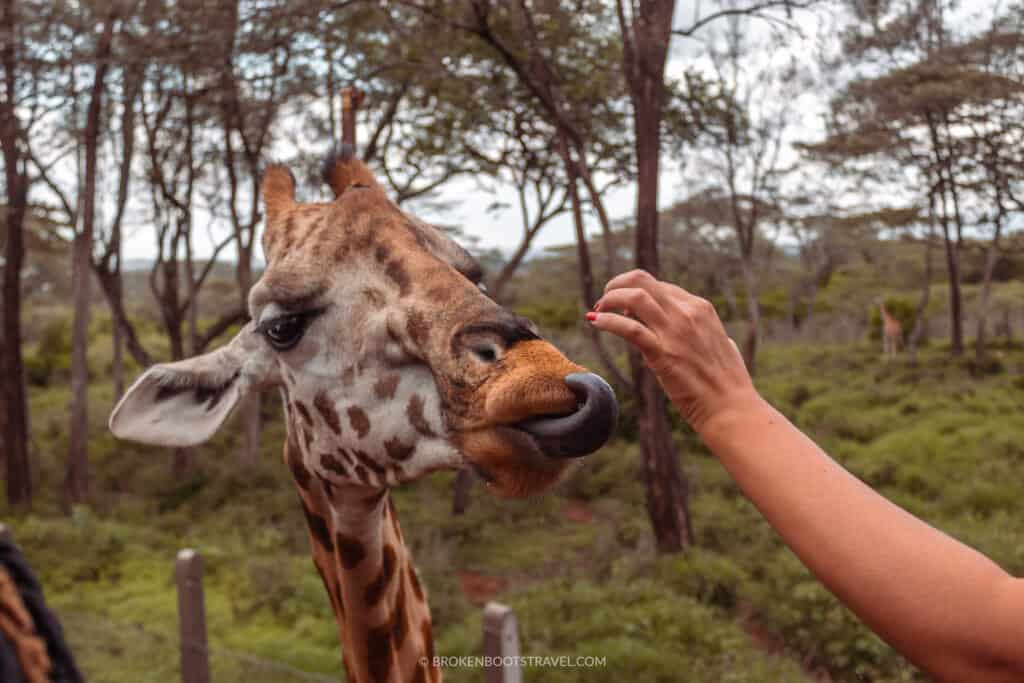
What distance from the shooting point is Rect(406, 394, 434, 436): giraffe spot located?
1670mm

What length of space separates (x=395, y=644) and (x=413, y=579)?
11.0 inches

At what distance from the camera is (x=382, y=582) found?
2.06 meters

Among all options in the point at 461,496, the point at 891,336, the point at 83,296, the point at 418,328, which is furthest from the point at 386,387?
the point at 891,336

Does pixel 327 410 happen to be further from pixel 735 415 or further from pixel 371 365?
pixel 735 415

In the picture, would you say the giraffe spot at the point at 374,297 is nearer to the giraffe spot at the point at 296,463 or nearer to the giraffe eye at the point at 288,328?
the giraffe eye at the point at 288,328

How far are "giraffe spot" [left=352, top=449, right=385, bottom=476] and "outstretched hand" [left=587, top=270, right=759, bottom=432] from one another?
852 mm

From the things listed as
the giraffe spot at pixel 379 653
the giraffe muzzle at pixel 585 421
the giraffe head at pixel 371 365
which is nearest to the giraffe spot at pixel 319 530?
the giraffe head at pixel 371 365

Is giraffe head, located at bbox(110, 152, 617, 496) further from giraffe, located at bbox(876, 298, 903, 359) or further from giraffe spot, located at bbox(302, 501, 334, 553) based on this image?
giraffe, located at bbox(876, 298, 903, 359)

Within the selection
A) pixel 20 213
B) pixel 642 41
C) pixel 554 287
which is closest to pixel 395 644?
pixel 642 41

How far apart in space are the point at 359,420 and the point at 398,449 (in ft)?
0.41

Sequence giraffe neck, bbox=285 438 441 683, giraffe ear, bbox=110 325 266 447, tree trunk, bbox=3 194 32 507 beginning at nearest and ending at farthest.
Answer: giraffe ear, bbox=110 325 266 447 < giraffe neck, bbox=285 438 441 683 < tree trunk, bbox=3 194 32 507

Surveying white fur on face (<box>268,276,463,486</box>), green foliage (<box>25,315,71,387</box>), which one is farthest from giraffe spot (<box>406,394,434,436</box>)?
green foliage (<box>25,315,71,387</box>)

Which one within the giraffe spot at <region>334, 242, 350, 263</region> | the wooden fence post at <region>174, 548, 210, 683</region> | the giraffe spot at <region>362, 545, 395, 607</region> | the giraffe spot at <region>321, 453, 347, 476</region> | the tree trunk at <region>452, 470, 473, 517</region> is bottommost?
the tree trunk at <region>452, 470, 473, 517</region>

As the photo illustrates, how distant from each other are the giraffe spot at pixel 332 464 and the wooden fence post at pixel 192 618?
1.92 metres
